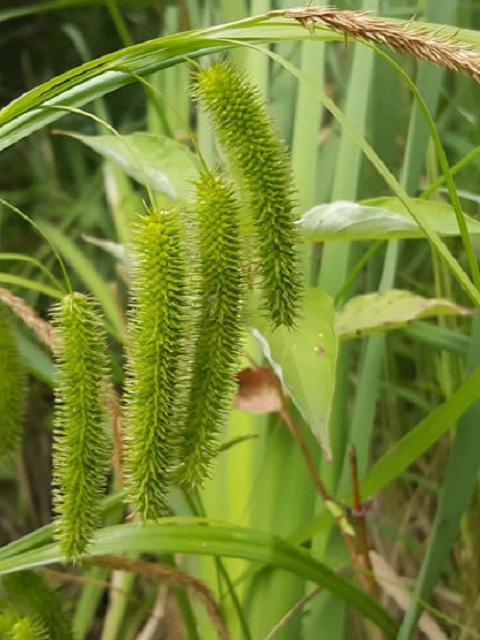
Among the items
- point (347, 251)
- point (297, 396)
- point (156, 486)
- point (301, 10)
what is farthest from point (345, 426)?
point (301, 10)

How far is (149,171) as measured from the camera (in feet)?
2.85

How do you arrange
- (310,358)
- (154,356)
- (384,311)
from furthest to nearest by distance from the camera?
1. (384,311)
2. (310,358)
3. (154,356)

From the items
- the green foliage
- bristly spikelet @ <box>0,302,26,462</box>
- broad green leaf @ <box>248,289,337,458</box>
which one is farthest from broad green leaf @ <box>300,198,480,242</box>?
the green foliage

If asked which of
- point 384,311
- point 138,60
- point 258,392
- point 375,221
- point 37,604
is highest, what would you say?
point 138,60

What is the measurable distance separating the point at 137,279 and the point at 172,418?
0.31 ft

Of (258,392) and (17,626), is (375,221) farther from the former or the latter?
(17,626)

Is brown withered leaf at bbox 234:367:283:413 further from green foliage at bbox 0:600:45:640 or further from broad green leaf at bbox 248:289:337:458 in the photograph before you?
green foliage at bbox 0:600:45:640

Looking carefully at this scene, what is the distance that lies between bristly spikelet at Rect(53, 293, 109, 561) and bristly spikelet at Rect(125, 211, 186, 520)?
1.1 inches

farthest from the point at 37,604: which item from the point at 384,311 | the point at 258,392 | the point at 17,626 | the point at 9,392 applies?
Answer: the point at 384,311

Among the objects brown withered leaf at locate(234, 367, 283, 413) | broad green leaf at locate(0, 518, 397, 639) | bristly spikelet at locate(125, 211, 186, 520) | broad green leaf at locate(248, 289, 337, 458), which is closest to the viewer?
bristly spikelet at locate(125, 211, 186, 520)

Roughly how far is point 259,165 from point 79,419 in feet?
0.68

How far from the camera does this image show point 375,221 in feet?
2.46

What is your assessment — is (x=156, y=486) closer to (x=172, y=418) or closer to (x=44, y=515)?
(x=172, y=418)

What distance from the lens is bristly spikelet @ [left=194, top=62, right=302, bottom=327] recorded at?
23.1 inches
